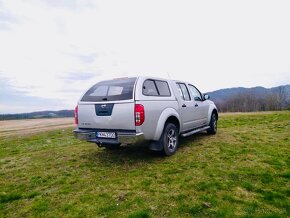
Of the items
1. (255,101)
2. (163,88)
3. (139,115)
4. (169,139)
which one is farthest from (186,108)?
(255,101)

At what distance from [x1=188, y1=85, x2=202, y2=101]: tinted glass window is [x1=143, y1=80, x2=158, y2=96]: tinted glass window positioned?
2.11 meters

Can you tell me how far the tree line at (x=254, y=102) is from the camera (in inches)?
2822

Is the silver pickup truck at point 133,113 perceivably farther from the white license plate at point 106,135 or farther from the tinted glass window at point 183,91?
the tinted glass window at point 183,91

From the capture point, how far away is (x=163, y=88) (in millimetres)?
6242

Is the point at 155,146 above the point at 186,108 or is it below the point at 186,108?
below

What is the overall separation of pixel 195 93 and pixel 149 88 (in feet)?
9.02

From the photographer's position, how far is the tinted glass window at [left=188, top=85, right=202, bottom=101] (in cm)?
768

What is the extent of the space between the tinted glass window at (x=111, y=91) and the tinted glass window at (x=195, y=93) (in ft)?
8.97

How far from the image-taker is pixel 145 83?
563cm

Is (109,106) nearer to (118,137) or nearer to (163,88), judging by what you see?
(118,137)

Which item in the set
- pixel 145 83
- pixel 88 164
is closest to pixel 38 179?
pixel 88 164

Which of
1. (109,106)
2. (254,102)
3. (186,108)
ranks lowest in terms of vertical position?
(186,108)

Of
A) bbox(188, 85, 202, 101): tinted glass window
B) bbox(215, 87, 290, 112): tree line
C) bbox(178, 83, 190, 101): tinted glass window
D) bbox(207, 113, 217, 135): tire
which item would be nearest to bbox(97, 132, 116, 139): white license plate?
bbox(178, 83, 190, 101): tinted glass window

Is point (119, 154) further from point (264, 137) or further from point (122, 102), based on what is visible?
point (264, 137)
